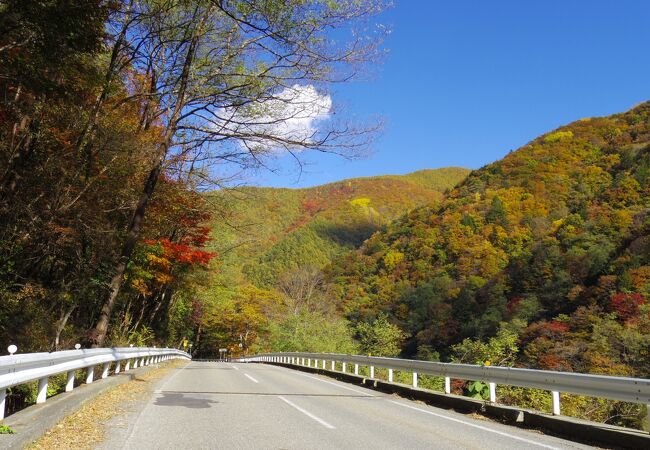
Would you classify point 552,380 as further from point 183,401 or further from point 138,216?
point 138,216

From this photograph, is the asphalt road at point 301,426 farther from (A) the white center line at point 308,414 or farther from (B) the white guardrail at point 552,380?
(B) the white guardrail at point 552,380

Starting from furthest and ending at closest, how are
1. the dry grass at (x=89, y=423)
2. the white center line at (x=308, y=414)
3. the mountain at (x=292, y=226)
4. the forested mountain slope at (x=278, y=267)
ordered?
1. the forested mountain slope at (x=278, y=267)
2. the mountain at (x=292, y=226)
3. the white center line at (x=308, y=414)
4. the dry grass at (x=89, y=423)

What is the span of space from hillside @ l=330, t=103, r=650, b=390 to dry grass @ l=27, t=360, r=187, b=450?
13288 millimetres

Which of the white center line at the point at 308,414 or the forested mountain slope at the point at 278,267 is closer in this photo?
the white center line at the point at 308,414

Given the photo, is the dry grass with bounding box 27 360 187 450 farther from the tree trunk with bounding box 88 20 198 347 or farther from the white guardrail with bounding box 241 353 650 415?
the white guardrail with bounding box 241 353 650 415

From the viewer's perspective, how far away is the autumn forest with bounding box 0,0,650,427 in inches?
418

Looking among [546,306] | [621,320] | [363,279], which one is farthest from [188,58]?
[363,279]

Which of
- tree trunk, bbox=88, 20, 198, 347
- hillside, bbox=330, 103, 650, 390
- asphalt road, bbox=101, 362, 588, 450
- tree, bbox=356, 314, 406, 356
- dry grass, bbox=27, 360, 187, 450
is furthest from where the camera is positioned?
hillside, bbox=330, 103, 650, 390

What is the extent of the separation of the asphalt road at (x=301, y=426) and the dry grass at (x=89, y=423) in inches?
11.0

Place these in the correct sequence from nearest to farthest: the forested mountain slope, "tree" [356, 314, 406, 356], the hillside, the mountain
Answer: the mountain < the forested mountain slope < "tree" [356, 314, 406, 356] < the hillside

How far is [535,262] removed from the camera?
68000 mm

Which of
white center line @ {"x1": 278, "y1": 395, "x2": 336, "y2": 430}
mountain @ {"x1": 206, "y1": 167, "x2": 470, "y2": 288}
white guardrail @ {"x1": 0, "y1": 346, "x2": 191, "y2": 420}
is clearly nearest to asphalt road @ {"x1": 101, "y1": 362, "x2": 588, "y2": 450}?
white center line @ {"x1": 278, "y1": 395, "x2": 336, "y2": 430}

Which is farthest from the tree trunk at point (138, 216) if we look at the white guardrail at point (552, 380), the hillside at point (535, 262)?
the hillside at point (535, 262)

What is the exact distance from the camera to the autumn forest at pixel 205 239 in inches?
418
